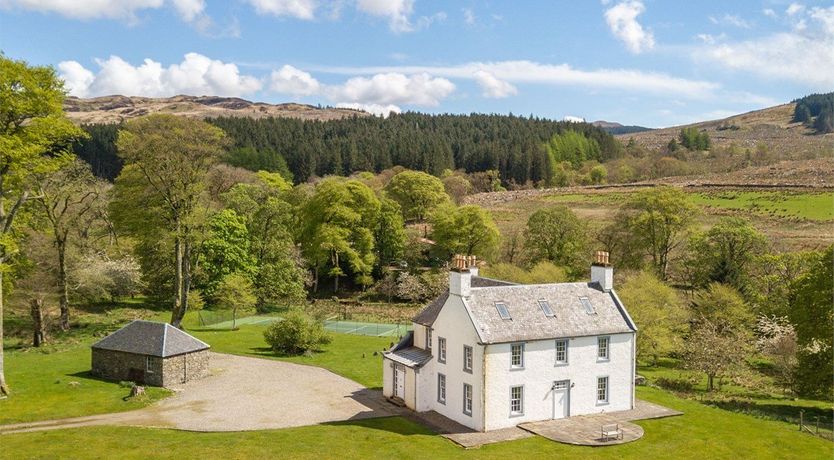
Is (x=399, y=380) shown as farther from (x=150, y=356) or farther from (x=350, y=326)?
(x=350, y=326)

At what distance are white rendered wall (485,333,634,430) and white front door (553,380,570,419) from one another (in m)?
0.21

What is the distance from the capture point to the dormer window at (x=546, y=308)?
34.8m

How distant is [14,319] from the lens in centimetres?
5412

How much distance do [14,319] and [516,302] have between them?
41404 millimetres

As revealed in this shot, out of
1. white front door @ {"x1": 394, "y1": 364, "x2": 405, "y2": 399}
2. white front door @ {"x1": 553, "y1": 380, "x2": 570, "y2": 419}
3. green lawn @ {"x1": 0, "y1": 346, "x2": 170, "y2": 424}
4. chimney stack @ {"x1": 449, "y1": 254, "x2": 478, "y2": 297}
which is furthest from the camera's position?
white front door @ {"x1": 394, "y1": 364, "x2": 405, "y2": 399}

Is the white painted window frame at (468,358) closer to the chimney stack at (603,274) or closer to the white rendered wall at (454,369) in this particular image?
the white rendered wall at (454,369)

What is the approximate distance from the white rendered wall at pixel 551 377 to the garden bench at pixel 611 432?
3067 millimetres

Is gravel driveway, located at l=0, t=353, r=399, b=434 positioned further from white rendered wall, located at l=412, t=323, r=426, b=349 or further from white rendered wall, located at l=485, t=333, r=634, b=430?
white rendered wall, located at l=485, t=333, r=634, b=430

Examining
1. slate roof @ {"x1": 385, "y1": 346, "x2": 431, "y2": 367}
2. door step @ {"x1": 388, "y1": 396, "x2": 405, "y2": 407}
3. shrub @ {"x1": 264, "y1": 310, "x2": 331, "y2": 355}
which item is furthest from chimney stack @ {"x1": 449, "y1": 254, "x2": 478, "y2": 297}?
shrub @ {"x1": 264, "y1": 310, "x2": 331, "y2": 355}

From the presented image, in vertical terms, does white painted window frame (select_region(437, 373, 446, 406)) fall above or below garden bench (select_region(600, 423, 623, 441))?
above

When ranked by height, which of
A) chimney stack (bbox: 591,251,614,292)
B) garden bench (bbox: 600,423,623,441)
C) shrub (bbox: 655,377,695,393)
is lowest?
shrub (bbox: 655,377,695,393)

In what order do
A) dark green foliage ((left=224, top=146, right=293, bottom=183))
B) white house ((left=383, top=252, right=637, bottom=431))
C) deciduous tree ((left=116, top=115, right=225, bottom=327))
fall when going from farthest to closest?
dark green foliage ((left=224, top=146, right=293, bottom=183)), deciduous tree ((left=116, top=115, right=225, bottom=327)), white house ((left=383, top=252, right=637, bottom=431))

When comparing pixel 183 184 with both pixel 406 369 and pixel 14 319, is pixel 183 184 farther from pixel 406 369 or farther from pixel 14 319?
pixel 406 369

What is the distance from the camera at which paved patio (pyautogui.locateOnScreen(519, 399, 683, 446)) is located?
31.0 m
